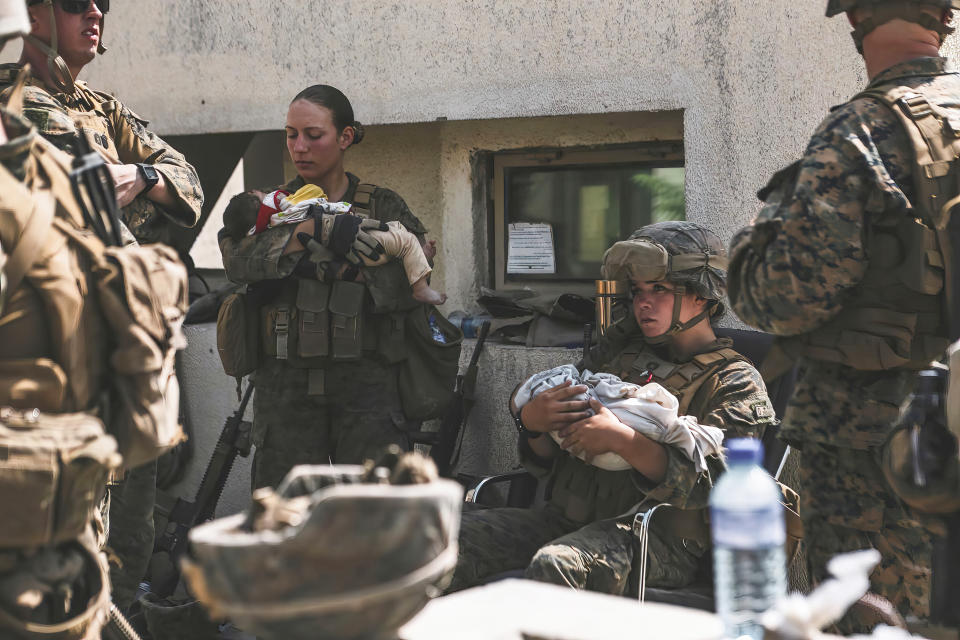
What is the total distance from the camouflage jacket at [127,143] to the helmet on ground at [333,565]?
232cm

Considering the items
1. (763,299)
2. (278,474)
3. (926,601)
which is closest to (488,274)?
(278,474)

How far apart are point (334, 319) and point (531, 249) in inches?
55.1

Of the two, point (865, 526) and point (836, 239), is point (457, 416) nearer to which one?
point (865, 526)

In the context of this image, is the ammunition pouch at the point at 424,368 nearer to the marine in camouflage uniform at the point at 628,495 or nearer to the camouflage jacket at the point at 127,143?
the marine in camouflage uniform at the point at 628,495

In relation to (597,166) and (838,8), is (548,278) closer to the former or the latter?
(597,166)

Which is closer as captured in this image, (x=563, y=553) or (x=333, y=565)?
(x=333, y=565)

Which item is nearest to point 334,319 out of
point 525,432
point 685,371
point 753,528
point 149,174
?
point 149,174

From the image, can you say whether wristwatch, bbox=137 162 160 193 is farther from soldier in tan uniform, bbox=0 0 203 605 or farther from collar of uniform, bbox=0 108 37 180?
collar of uniform, bbox=0 108 37 180

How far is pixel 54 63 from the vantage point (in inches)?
141

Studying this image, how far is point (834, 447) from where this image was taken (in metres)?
2.80

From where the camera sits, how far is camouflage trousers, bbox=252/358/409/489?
416cm

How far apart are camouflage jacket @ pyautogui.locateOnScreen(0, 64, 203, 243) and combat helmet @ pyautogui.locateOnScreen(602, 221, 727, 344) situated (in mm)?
1508

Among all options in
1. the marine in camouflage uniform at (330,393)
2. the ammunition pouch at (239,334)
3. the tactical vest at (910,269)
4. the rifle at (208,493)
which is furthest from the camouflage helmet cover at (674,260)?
the rifle at (208,493)

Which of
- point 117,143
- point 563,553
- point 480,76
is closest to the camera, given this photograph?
point 563,553
